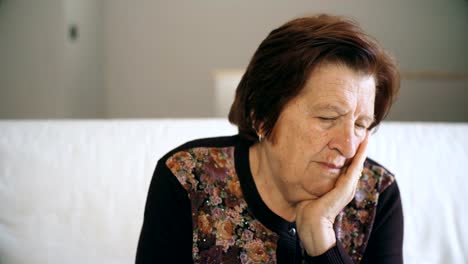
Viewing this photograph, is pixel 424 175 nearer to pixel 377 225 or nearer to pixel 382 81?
pixel 377 225

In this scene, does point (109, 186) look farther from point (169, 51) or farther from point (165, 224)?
point (169, 51)

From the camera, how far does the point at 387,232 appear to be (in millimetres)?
1188

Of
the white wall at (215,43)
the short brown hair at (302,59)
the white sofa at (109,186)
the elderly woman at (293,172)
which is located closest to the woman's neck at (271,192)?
the elderly woman at (293,172)

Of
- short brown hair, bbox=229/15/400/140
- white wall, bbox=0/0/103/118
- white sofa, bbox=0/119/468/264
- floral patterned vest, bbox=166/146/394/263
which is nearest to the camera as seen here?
short brown hair, bbox=229/15/400/140

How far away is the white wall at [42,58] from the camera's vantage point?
2.48 m

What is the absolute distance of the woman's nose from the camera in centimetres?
100

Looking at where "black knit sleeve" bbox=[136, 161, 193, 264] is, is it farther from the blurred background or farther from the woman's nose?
the blurred background

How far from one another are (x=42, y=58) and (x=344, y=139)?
6.31 ft

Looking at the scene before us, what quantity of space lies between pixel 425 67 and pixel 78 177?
Result: 1885mm

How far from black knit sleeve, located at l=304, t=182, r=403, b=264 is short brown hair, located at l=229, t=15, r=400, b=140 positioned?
0.27m

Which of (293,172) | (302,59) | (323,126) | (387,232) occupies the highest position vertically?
(302,59)

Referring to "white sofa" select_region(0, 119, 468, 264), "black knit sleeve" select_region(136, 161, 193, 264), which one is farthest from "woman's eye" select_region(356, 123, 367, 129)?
"white sofa" select_region(0, 119, 468, 264)

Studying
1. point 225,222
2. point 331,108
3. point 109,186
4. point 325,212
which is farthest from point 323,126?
point 109,186

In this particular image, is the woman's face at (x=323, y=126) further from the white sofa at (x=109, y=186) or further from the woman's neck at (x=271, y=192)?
the white sofa at (x=109, y=186)
